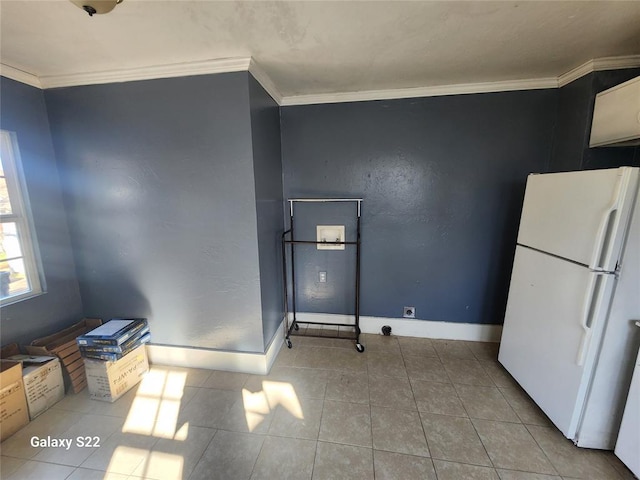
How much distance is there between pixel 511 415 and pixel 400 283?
1250 mm

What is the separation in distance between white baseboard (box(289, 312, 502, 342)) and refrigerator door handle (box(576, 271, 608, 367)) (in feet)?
3.88

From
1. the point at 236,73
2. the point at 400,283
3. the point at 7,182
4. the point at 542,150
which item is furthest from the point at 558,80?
the point at 7,182

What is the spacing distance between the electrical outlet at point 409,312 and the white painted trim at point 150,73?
2512 mm

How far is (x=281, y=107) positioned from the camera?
2.53m

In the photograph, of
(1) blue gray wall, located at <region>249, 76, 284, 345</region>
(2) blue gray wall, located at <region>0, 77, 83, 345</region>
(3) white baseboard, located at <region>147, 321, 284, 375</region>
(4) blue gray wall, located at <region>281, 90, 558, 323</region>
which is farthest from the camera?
(4) blue gray wall, located at <region>281, 90, 558, 323</region>

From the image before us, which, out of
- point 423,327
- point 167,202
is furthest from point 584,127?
point 167,202

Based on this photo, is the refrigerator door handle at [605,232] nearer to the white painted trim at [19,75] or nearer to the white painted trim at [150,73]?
the white painted trim at [150,73]

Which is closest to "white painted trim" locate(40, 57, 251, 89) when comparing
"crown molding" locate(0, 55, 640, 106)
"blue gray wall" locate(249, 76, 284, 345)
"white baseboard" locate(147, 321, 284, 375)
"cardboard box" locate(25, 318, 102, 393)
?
"crown molding" locate(0, 55, 640, 106)

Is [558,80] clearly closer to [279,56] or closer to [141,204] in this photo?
[279,56]

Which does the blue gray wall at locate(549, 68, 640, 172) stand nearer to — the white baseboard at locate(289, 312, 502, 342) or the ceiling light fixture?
the white baseboard at locate(289, 312, 502, 342)

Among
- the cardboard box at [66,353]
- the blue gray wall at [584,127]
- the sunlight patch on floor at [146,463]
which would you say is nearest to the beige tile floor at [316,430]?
the sunlight patch on floor at [146,463]

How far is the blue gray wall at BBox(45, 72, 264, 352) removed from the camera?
6.12 ft

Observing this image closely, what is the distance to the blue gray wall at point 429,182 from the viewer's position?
2.28 m

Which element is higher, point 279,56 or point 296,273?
point 279,56
